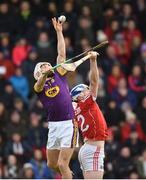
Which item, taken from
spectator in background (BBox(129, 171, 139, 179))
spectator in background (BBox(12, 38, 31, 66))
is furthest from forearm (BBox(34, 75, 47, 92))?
spectator in background (BBox(12, 38, 31, 66))

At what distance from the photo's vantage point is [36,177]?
20594 mm

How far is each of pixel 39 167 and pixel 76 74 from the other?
11.0 ft

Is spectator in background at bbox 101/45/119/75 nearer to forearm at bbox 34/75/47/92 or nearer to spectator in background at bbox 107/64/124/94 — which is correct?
spectator in background at bbox 107/64/124/94

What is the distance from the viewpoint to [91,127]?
1523 cm

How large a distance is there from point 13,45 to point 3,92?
1.94 m

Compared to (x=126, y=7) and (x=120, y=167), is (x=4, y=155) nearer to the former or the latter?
(x=120, y=167)

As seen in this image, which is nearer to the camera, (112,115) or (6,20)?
(112,115)

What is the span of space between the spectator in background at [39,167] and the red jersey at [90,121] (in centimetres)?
551

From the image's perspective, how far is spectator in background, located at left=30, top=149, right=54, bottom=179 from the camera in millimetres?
20719

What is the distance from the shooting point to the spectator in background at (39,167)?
20719mm

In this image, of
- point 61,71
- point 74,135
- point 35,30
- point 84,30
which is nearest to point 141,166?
point 84,30

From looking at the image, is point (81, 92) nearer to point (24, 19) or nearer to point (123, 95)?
point (123, 95)

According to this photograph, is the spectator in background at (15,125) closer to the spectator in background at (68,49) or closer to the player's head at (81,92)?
the spectator in background at (68,49)

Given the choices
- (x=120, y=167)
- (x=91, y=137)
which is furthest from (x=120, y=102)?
(x=91, y=137)
